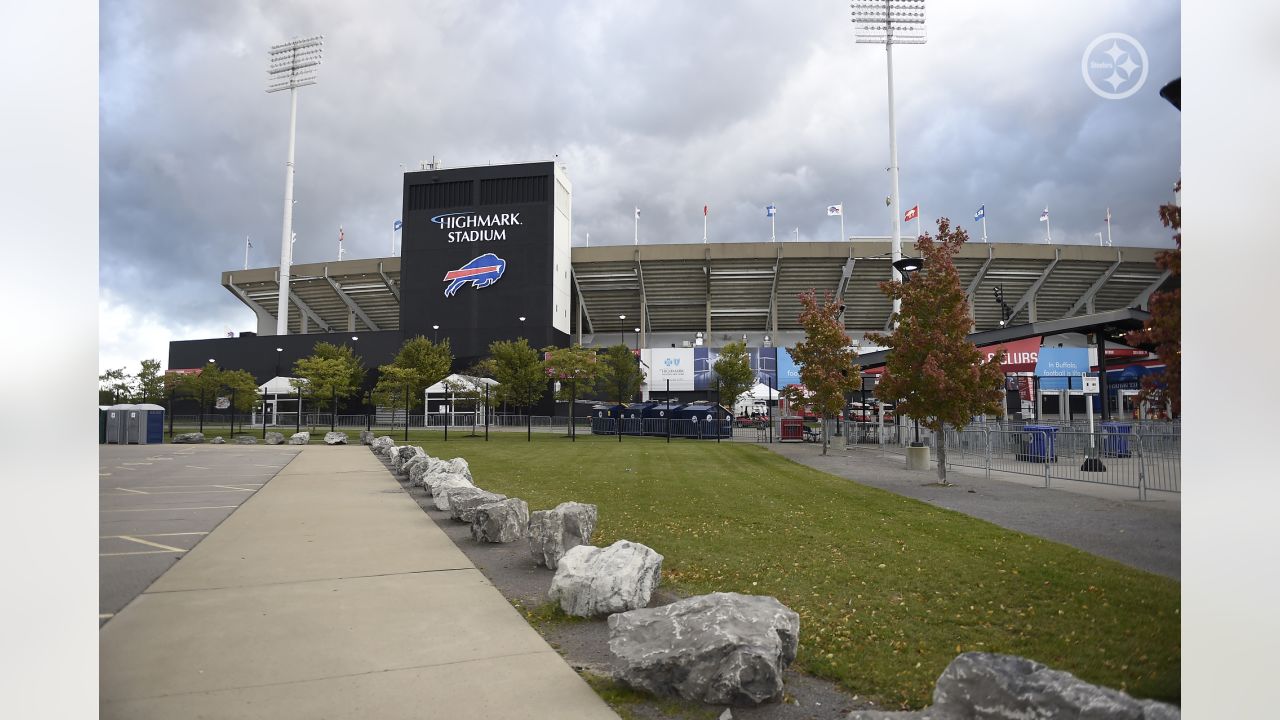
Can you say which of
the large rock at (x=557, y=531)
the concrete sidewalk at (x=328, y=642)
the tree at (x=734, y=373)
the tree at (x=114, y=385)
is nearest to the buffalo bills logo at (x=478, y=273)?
the tree at (x=734, y=373)

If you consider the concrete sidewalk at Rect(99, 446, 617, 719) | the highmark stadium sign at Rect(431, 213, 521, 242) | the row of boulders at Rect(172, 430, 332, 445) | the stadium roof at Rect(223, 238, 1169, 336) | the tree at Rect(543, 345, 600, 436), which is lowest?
the row of boulders at Rect(172, 430, 332, 445)

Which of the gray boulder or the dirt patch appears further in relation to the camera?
the gray boulder

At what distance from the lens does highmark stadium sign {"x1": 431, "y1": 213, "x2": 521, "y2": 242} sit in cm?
5500

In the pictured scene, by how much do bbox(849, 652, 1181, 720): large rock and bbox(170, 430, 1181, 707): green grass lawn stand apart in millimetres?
53

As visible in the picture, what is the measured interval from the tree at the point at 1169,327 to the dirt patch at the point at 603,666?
6.28 ft

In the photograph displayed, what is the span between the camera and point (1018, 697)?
85.0 inches

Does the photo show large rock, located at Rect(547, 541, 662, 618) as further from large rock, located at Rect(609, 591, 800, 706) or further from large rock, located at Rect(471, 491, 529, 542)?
large rock, located at Rect(471, 491, 529, 542)

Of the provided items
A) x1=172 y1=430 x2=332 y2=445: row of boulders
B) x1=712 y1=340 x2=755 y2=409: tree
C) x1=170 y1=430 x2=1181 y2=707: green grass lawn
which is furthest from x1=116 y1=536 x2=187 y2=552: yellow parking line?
x1=712 y1=340 x2=755 y2=409: tree

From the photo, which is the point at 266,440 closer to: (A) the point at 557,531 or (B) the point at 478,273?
(A) the point at 557,531

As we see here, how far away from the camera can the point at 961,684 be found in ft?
7.71
